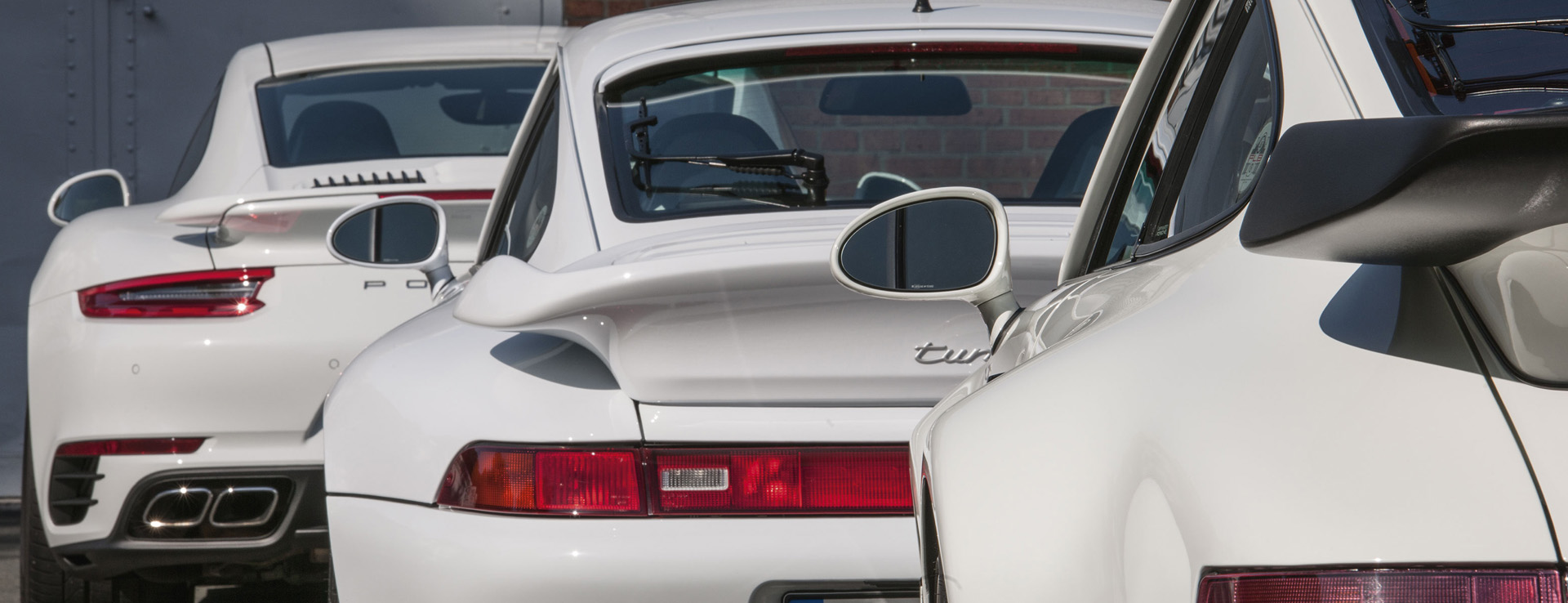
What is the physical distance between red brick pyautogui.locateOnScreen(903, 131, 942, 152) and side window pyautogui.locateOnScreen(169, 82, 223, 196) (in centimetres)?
265

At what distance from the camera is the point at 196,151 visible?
5000 mm

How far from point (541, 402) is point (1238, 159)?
3.55ft

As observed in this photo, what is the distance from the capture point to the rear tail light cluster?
214 centimetres

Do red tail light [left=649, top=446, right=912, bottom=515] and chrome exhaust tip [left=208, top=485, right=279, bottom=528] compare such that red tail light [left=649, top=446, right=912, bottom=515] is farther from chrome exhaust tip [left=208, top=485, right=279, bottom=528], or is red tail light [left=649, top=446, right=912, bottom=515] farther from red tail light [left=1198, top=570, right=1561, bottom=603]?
chrome exhaust tip [left=208, top=485, right=279, bottom=528]

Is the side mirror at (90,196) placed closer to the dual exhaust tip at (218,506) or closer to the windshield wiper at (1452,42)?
the dual exhaust tip at (218,506)

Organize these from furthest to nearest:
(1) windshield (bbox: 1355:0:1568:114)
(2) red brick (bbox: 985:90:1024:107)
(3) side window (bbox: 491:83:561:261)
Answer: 1. (2) red brick (bbox: 985:90:1024:107)
2. (3) side window (bbox: 491:83:561:261)
3. (1) windshield (bbox: 1355:0:1568:114)

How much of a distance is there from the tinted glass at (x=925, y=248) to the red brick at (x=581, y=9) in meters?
7.08

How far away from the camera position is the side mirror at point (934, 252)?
191cm

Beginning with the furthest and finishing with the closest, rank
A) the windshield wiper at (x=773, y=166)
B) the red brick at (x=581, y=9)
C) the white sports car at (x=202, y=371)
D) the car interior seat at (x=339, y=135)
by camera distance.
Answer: the red brick at (x=581, y=9), the car interior seat at (x=339, y=135), the white sports car at (x=202, y=371), the windshield wiper at (x=773, y=166)

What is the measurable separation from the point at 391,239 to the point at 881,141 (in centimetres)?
112

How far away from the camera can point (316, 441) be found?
3.73 m

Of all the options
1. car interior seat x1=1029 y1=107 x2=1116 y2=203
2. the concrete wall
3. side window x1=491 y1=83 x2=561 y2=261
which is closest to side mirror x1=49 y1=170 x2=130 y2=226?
side window x1=491 y1=83 x2=561 y2=261

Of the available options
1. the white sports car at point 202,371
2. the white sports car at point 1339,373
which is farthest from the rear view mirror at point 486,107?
the white sports car at point 1339,373

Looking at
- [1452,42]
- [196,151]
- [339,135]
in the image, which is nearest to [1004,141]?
[1452,42]
